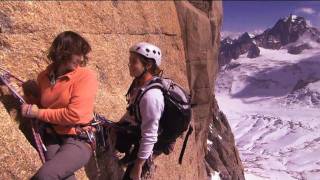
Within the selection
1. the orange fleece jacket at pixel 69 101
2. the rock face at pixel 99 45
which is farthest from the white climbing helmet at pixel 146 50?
the rock face at pixel 99 45

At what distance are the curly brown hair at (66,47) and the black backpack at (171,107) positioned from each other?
0.96m

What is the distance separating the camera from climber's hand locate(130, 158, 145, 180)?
21.2 ft

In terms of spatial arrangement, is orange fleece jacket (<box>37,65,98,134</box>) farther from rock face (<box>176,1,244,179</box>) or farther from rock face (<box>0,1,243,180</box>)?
rock face (<box>176,1,244,179</box>)

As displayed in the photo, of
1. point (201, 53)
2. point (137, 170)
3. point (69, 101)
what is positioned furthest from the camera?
point (201, 53)

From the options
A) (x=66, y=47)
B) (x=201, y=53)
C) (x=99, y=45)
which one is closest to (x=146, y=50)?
(x=66, y=47)

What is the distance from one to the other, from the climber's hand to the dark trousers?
0.67 metres

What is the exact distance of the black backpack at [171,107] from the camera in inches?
249

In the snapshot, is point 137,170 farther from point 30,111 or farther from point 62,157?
point 30,111

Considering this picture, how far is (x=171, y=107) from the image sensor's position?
20.9 feet

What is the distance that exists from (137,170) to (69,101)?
140cm

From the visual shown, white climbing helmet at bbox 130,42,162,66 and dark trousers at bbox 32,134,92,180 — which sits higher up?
white climbing helmet at bbox 130,42,162,66

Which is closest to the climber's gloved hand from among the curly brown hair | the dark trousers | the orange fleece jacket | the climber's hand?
the orange fleece jacket

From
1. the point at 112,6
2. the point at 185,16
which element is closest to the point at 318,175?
the point at 185,16

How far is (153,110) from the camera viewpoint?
6.13 metres
